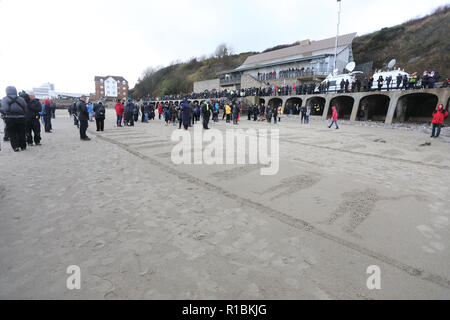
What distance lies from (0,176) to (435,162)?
1174 centimetres

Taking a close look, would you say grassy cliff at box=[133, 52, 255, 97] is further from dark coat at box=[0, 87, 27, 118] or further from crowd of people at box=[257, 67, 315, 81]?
dark coat at box=[0, 87, 27, 118]

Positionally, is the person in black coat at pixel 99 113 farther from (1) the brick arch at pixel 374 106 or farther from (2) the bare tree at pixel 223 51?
(2) the bare tree at pixel 223 51

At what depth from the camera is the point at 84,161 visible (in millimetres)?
6461

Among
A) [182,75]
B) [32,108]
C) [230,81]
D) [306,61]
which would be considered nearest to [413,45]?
[306,61]

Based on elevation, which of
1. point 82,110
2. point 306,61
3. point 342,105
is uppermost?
point 306,61

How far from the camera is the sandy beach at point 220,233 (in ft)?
6.97

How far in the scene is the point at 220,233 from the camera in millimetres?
3000

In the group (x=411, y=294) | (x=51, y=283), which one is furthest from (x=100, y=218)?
(x=411, y=294)

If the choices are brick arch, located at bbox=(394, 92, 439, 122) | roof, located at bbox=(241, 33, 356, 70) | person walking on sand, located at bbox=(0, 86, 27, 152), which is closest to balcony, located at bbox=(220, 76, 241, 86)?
roof, located at bbox=(241, 33, 356, 70)

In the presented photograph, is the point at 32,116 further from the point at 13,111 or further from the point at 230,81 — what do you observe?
the point at 230,81

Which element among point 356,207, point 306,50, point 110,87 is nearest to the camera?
A: point 356,207

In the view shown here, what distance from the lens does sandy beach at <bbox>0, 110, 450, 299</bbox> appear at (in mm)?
2125

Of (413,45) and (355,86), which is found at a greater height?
(413,45)

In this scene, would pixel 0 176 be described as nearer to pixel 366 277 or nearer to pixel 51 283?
pixel 51 283
